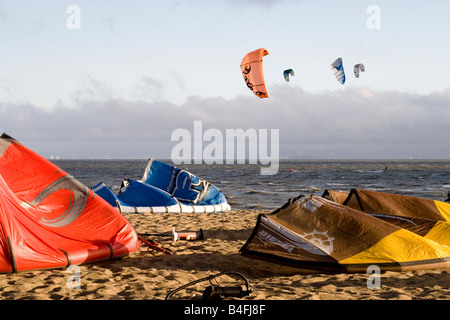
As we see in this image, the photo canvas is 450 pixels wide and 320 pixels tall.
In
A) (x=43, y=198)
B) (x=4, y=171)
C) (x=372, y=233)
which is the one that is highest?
(x=4, y=171)

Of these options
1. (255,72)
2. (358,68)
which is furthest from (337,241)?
(358,68)

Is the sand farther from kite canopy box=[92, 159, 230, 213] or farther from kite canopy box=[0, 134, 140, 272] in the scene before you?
kite canopy box=[92, 159, 230, 213]

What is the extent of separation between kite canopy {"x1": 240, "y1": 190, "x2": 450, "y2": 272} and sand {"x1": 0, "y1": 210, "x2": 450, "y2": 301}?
16 centimetres

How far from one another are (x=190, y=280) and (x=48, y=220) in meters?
2.50

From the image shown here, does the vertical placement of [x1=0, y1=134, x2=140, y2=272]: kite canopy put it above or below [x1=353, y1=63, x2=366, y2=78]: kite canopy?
below

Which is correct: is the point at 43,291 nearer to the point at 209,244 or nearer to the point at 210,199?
the point at 209,244

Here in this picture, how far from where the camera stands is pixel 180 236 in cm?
785

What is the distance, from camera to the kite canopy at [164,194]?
12.3 metres

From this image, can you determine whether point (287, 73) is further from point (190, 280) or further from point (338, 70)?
point (190, 280)

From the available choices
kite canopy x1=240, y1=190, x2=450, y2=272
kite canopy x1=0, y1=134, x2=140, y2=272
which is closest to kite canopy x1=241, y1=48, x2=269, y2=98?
kite canopy x1=240, y1=190, x2=450, y2=272

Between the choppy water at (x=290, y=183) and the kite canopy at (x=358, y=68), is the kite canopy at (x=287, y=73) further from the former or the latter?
the choppy water at (x=290, y=183)

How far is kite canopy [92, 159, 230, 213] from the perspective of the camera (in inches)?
485
